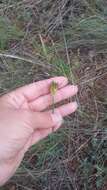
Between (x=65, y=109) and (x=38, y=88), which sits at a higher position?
(x=38, y=88)

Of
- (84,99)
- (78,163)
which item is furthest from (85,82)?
(78,163)

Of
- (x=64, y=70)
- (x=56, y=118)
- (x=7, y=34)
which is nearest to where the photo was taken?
(x=56, y=118)

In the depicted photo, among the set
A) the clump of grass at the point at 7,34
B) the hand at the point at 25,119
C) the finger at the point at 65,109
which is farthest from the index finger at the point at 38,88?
the clump of grass at the point at 7,34

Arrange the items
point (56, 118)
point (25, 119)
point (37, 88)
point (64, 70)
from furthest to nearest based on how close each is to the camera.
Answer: point (64, 70)
point (37, 88)
point (56, 118)
point (25, 119)

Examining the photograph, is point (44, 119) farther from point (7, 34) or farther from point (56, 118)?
point (7, 34)

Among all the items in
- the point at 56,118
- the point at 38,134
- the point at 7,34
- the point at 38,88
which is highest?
the point at 7,34

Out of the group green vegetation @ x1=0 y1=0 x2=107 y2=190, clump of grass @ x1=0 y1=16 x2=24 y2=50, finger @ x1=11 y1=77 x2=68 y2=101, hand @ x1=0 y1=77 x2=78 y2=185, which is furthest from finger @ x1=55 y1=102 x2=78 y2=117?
clump of grass @ x1=0 y1=16 x2=24 y2=50

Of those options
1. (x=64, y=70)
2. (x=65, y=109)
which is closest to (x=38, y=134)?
(x=65, y=109)

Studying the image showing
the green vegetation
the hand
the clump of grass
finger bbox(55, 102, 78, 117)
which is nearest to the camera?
the hand

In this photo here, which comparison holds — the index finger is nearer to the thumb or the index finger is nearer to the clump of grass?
the thumb
